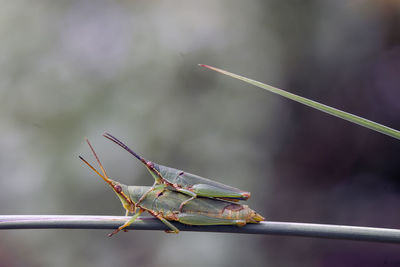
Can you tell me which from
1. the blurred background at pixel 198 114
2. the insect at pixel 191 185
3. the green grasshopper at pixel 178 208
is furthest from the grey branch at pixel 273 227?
the blurred background at pixel 198 114

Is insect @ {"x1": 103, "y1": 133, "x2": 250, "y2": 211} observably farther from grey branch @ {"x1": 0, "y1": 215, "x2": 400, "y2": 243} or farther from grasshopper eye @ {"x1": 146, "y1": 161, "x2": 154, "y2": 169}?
grey branch @ {"x1": 0, "y1": 215, "x2": 400, "y2": 243}

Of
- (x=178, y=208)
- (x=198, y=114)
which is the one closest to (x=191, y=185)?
(x=178, y=208)

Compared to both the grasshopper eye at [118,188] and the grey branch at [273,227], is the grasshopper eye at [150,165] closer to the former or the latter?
the grasshopper eye at [118,188]

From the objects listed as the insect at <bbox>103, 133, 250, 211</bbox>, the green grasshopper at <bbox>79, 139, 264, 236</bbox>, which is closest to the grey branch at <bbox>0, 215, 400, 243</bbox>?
the green grasshopper at <bbox>79, 139, 264, 236</bbox>

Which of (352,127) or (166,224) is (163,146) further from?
(166,224)

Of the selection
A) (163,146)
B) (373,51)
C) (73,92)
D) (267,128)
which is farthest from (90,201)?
(373,51)

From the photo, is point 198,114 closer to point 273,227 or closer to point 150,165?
point 150,165
